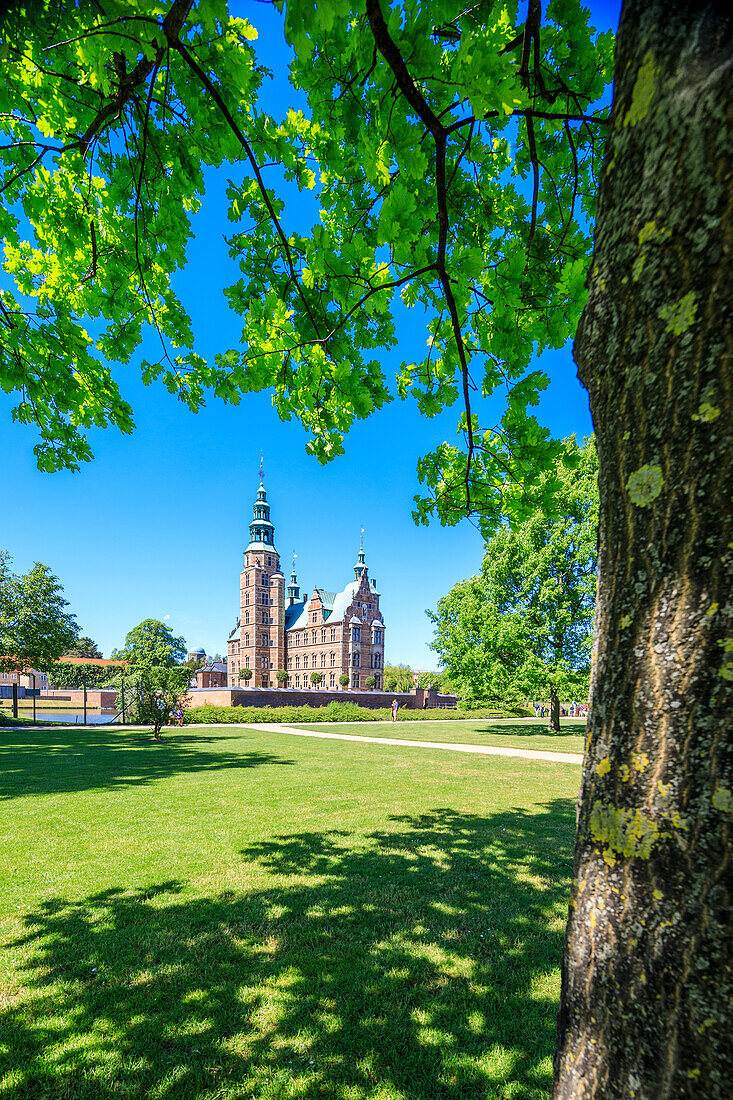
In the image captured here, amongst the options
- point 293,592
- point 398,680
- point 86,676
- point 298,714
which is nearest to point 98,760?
point 298,714

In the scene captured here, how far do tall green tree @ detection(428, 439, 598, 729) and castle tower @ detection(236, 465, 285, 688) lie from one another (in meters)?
46.6

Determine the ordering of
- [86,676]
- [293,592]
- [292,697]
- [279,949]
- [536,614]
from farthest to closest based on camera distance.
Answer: [293,592] < [86,676] < [292,697] < [536,614] < [279,949]

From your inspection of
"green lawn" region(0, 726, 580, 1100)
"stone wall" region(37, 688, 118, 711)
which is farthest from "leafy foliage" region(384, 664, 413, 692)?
"green lawn" region(0, 726, 580, 1100)

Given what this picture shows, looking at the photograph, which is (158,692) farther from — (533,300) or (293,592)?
(293,592)

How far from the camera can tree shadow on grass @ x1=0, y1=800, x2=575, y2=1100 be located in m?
2.68

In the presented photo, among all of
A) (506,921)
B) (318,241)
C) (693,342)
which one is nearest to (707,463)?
(693,342)

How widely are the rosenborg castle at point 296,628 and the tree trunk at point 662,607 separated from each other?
211 ft

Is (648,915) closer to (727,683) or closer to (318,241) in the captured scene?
(727,683)

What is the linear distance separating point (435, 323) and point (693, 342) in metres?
3.60

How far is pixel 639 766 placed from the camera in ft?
4.17

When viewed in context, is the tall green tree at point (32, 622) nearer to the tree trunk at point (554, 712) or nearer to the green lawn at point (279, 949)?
the green lawn at point (279, 949)

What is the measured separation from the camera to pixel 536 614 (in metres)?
24.8

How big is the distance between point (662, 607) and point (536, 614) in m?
25.0

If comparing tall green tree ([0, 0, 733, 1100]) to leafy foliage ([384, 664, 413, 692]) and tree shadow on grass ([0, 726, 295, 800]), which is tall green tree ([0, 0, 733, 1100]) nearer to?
tree shadow on grass ([0, 726, 295, 800])
